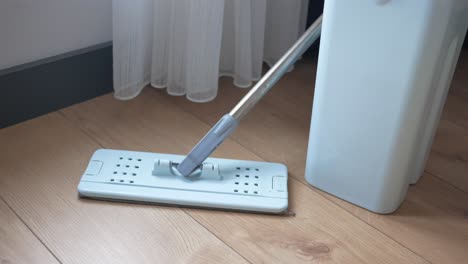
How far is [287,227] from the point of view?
87 centimetres

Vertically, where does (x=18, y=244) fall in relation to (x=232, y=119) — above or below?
below

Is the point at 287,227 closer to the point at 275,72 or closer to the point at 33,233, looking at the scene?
the point at 275,72

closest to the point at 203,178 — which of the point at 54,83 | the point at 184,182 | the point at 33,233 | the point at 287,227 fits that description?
the point at 184,182

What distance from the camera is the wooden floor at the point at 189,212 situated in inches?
32.0

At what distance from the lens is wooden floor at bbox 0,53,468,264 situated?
0.81 m

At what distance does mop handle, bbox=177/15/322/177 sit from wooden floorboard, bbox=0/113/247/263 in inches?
3.2

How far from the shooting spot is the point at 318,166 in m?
0.93

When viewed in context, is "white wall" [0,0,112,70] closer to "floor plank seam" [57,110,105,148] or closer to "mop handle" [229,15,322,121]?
"floor plank seam" [57,110,105,148]

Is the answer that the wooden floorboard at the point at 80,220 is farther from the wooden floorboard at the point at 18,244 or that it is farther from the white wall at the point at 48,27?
the white wall at the point at 48,27

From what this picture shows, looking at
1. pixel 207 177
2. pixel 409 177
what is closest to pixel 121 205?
pixel 207 177

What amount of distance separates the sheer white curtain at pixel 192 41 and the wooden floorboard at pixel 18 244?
0.37 m

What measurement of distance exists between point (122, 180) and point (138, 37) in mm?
305

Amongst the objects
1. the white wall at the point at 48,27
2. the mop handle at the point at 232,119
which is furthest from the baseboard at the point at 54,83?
the mop handle at the point at 232,119

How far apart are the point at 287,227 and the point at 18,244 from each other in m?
0.39
